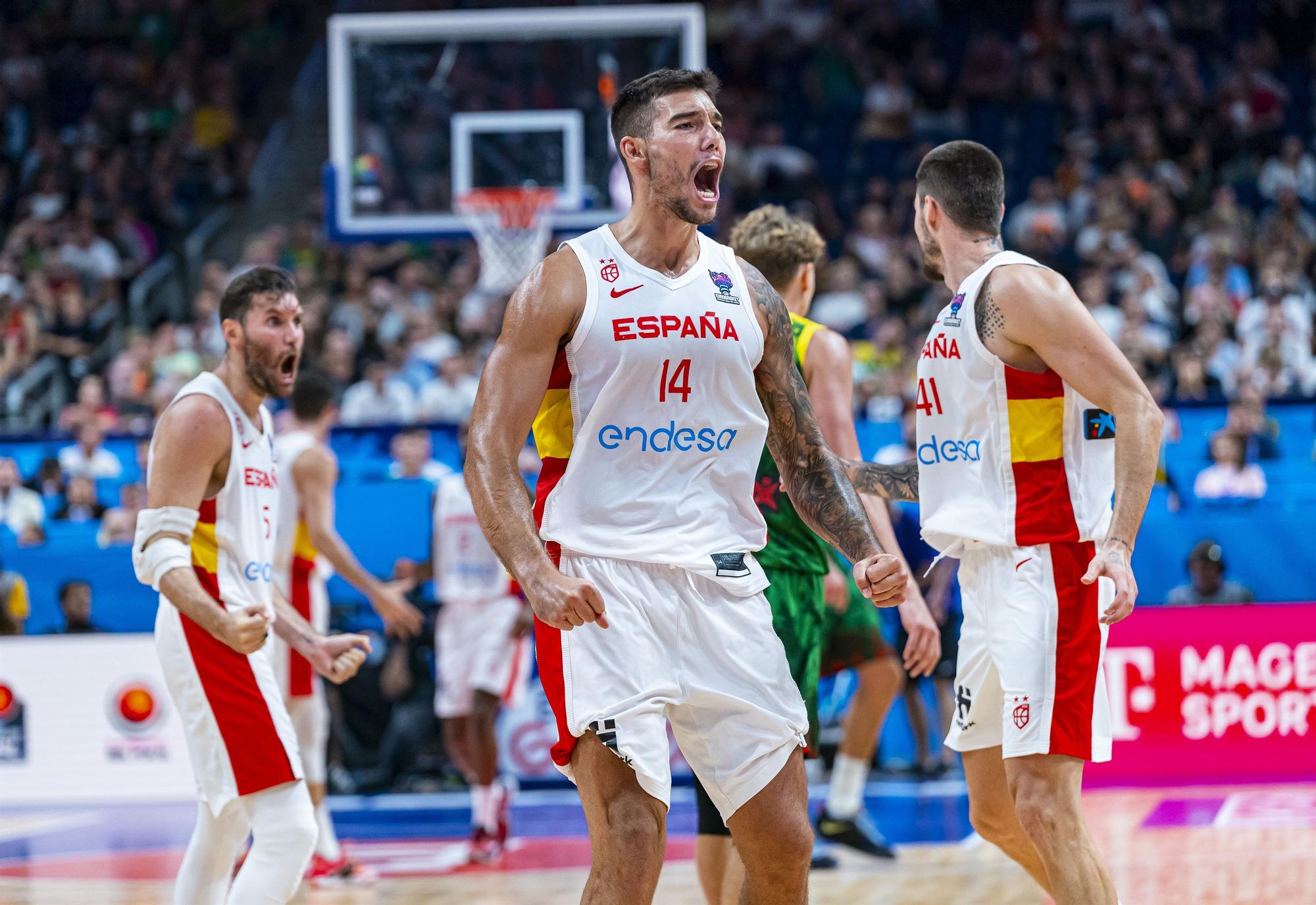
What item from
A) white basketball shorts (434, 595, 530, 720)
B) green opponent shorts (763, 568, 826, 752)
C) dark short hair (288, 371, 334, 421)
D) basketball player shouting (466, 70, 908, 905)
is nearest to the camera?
basketball player shouting (466, 70, 908, 905)

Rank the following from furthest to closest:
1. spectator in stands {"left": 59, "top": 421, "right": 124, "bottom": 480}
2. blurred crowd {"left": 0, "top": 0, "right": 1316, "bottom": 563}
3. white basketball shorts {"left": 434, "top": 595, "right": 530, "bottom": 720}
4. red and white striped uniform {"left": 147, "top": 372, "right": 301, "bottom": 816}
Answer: blurred crowd {"left": 0, "top": 0, "right": 1316, "bottom": 563} < spectator in stands {"left": 59, "top": 421, "right": 124, "bottom": 480} < white basketball shorts {"left": 434, "top": 595, "right": 530, "bottom": 720} < red and white striped uniform {"left": 147, "top": 372, "right": 301, "bottom": 816}

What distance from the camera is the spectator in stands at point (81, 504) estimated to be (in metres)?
12.1

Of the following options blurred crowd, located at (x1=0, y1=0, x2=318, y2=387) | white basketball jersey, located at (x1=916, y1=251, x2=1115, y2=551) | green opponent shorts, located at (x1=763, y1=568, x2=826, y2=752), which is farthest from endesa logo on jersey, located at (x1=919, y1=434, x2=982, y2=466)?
blurred crowd, located at (x1=0, y1=0, x2=318, y2=387)

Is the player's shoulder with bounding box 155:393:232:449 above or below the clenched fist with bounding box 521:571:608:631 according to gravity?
above

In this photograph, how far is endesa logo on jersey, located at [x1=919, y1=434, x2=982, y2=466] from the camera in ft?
15.1

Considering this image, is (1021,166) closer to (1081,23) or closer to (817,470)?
(1081,23)

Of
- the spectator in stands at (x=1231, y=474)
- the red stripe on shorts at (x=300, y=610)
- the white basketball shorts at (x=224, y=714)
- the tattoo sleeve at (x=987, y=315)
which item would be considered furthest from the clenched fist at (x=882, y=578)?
the spectator in stands at (x=1231, y=474)

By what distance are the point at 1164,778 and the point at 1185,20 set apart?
500 inches

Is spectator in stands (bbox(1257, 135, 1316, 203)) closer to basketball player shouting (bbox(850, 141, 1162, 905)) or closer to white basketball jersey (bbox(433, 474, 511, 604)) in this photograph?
white basketball jersey (bbox(433, 474, 511, 604))

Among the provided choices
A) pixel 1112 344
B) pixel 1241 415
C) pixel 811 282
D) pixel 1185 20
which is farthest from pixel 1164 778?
pixel 1185 20

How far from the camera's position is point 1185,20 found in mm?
19266

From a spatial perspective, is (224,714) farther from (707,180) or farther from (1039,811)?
(1039,811)

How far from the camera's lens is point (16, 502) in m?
12.3

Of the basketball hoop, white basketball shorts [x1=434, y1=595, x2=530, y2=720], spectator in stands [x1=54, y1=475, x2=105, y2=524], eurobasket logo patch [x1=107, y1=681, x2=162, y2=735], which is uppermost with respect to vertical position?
the basketball hoop
